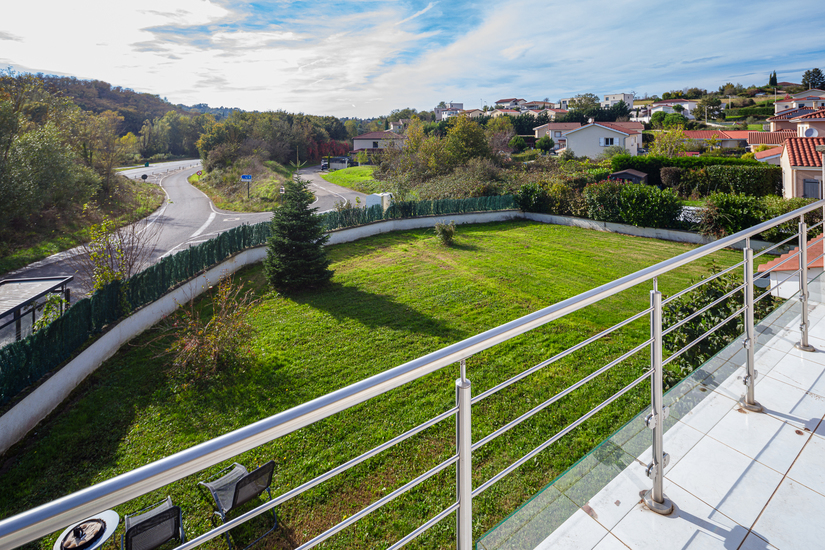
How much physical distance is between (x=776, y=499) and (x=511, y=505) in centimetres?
279

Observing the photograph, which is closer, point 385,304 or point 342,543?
point 342,543

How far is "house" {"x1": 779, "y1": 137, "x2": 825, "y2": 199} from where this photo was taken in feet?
63.0

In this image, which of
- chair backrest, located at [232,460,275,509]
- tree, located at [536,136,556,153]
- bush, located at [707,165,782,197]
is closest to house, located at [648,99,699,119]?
tree, located at [536,136,556,153]

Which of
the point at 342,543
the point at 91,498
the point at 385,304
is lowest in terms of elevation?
the point at 342,543

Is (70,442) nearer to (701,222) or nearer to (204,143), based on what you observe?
(701,222)

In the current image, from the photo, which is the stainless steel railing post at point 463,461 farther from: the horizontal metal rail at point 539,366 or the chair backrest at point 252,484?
the chair backrest at point 252,484

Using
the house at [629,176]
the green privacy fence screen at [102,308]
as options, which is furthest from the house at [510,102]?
the green privacy fence screen at [102,308]

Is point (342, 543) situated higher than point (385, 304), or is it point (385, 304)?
point (385, 304)

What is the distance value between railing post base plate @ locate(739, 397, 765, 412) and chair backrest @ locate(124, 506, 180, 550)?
4.43m

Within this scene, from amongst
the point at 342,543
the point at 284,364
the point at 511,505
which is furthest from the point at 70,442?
the point at 511,505

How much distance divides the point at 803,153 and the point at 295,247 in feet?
72.4

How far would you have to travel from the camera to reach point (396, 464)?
5469mm

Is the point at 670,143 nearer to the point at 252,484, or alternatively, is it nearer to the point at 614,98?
the point at 252,484

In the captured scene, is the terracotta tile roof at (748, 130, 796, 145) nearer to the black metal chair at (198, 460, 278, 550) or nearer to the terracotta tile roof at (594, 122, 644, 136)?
the terracotta tile roof at (594, 122, 644, 136)
